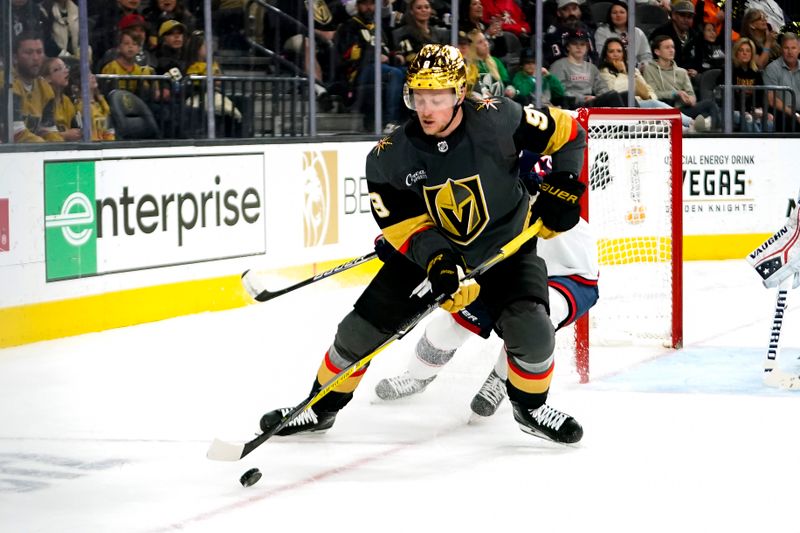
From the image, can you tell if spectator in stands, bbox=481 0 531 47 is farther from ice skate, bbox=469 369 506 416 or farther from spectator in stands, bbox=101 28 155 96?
ice skate, bbox=469 369 506 416

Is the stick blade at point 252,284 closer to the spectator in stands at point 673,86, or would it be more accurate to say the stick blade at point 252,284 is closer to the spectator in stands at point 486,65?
the spectator in stands at point 486,65

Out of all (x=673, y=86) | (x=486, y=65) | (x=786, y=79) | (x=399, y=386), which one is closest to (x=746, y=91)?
(x=786, y=79)

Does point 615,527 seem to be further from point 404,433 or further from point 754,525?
point 404,433

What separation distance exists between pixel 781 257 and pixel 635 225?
4.84ft

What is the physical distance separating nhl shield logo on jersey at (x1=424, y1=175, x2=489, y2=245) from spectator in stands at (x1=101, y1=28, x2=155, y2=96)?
10.0ft

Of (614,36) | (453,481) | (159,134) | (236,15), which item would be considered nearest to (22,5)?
(159,134)

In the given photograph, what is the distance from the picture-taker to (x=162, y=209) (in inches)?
251

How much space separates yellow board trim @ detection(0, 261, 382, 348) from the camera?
18.5ft

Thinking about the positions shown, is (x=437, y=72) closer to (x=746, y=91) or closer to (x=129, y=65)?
(x=129, y=65)

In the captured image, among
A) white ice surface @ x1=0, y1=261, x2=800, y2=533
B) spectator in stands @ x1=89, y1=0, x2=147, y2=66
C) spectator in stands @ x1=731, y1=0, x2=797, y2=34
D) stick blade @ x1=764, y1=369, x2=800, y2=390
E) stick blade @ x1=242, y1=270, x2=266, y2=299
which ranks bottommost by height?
white ice surface @ x1=0, y1=261, x2=800, y2=533

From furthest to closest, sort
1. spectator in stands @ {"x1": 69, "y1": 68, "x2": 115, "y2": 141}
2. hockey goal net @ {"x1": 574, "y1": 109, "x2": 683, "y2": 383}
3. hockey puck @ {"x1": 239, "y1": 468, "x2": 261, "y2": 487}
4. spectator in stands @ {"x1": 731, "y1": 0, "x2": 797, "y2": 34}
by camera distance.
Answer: spectator in stands @ {"x1": 731, "y1": 0, "x2": 797, "y2": 34}
spectator in stands @ {"x1": 69, "y1": 68, "x2": 115, "y2": 141}
hockey goal net @ {"x1": 574, "y1": 109, "x2": 683, "y2": 383}
hockey puck @ {"x1": 239, "y1": 468, "x2": 261, "y2": 487}

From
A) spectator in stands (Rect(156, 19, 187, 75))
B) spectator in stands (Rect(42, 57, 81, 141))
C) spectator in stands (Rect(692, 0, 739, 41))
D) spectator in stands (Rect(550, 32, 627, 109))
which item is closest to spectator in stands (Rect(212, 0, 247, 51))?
spectator in stands (Rect(156, 19, 187, 75))

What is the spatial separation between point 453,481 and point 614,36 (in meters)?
6.18

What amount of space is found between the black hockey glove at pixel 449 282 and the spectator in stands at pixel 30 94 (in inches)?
109
